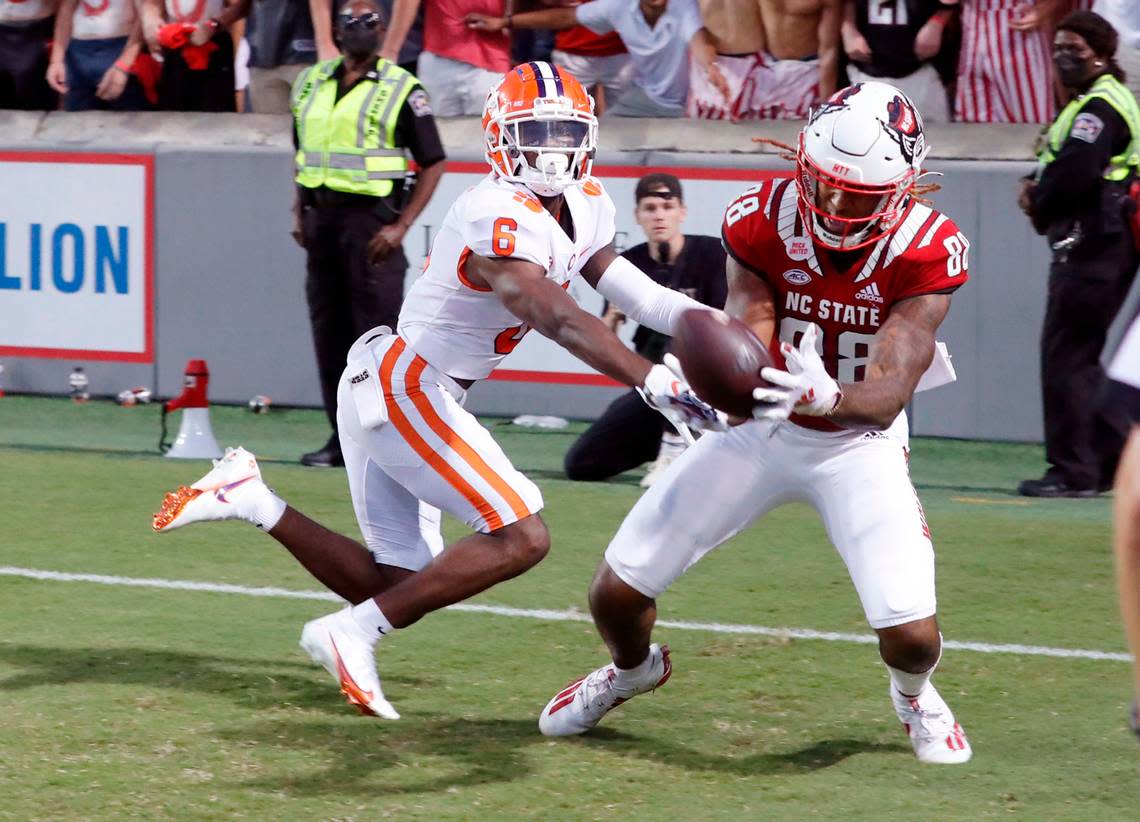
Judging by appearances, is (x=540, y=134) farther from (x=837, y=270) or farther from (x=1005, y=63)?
(x=1005, y=63)

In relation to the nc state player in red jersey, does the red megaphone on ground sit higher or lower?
lower

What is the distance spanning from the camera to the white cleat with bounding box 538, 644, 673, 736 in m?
4.66

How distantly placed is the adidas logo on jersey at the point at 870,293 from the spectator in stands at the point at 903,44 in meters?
5.16

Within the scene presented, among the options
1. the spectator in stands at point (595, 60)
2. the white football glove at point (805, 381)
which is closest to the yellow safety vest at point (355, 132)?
the spectator in stands at point (595, 60)

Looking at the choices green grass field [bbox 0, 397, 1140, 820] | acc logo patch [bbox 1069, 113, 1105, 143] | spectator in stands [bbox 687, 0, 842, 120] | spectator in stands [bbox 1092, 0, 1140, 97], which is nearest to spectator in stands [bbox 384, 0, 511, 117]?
spectator in stands [bbox 687, 0, 842, 120]

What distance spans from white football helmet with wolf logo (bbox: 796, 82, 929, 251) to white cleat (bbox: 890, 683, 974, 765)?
1101mm

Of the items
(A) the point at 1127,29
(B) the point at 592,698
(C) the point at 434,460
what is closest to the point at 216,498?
(C) the point at 434,460

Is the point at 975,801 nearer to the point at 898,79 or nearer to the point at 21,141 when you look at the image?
the point at 898,79

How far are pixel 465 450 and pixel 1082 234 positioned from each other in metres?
3.98

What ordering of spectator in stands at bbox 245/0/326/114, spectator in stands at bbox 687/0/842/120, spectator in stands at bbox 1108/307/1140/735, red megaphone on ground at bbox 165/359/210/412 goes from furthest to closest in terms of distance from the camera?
1. spectator in stands at bbox 245/0/326/114
2. spectator in stands at bbox 687/0/842/120
3. red megaphone on ground at bbox 165/359/210/412
4. spectator in stands at bbox 1108/307/1140/735

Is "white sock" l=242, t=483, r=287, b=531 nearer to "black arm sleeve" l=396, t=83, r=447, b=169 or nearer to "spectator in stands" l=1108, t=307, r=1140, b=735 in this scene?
"spectator in stands" l=1108, t=307, r=1140, b=735

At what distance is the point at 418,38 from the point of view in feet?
34.2

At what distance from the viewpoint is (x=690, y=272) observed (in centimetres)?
827

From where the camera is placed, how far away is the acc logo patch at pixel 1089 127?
7598mm
